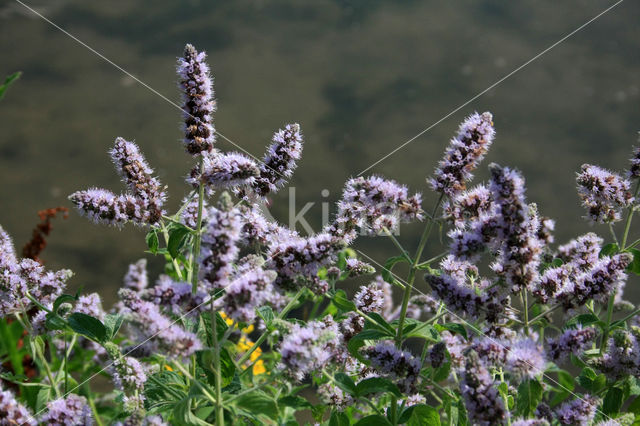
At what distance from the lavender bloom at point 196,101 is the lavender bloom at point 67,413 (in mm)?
1035

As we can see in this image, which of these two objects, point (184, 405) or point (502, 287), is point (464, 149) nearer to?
point (502, 287)

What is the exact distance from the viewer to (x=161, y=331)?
195 centimetres

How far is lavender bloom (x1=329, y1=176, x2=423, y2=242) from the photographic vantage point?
8.17ft

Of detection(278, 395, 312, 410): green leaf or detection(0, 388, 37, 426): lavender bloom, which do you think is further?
detection(278, 395, 312, 410): green leaf

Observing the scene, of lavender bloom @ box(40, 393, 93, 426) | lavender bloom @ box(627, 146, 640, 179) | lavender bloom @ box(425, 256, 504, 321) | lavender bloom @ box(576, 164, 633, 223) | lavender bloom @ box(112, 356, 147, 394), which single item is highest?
lavender bloom @ box(627, 146, 640, 179)

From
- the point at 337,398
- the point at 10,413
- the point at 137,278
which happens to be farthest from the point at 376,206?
the point at 137,278

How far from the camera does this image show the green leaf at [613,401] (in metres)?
2.61

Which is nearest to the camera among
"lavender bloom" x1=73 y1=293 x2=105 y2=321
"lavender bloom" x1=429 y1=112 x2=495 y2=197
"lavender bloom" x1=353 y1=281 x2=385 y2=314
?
"lavender bloom" x1=429 y1=112 x2=495 y2=197

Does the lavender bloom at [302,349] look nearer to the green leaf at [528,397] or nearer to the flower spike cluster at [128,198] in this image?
the green leaf at [528,397]

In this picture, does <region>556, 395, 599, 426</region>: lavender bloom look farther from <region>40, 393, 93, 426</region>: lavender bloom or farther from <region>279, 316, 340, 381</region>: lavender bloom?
<region>40, 393, 93, 426</region>: lavender bloom

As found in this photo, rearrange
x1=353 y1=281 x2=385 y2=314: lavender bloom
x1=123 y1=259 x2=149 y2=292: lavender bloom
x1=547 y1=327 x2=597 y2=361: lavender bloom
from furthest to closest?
x1=123 y1=259 x2=149 y2=292: lavender bloom < x1=353 y1=281 x2=385 y2=314: lavender bloom < x1=547 y1=327 x2=597 y2=361: lavender bloom

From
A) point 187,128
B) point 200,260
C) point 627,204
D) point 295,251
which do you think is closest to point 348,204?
point 295,251

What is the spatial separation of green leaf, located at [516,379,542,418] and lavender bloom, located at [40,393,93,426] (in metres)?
1.45

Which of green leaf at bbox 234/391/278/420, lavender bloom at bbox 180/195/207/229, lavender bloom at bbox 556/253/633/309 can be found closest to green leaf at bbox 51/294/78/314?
lavender bloom at bbox 180/195/207/229
